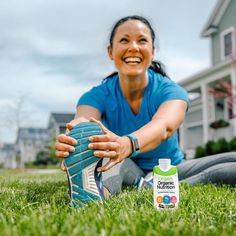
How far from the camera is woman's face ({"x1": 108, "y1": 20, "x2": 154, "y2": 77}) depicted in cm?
364

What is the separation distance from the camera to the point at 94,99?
13.8 ft

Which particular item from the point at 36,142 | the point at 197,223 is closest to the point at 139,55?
the point at 197,223

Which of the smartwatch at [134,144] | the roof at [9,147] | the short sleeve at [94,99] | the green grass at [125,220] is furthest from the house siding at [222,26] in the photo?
the roof at [9,147]

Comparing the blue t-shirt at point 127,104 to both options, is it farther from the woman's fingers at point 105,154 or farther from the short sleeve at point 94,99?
the woman's fingers at point 105,154

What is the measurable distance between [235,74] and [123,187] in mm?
14963

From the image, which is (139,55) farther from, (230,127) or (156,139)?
(230,127)

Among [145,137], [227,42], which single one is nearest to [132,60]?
[145,137]


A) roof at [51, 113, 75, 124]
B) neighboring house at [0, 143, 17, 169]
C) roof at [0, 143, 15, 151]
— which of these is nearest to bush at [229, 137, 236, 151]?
roof at [51, 113, 75, 124]

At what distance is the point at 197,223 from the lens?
2244mm

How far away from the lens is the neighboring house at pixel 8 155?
198 feet

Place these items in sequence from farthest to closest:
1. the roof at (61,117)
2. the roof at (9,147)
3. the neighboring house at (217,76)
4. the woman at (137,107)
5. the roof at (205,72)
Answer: the roof at (9,147) < the roof at (61,117) < the neighboring house at (217,76) < the roof at (205,72) < the woman at (137,107)

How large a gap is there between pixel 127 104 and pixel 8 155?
66.0 m

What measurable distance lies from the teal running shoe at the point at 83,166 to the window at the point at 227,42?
18654 mm

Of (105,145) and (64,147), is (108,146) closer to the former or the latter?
(105,145)
